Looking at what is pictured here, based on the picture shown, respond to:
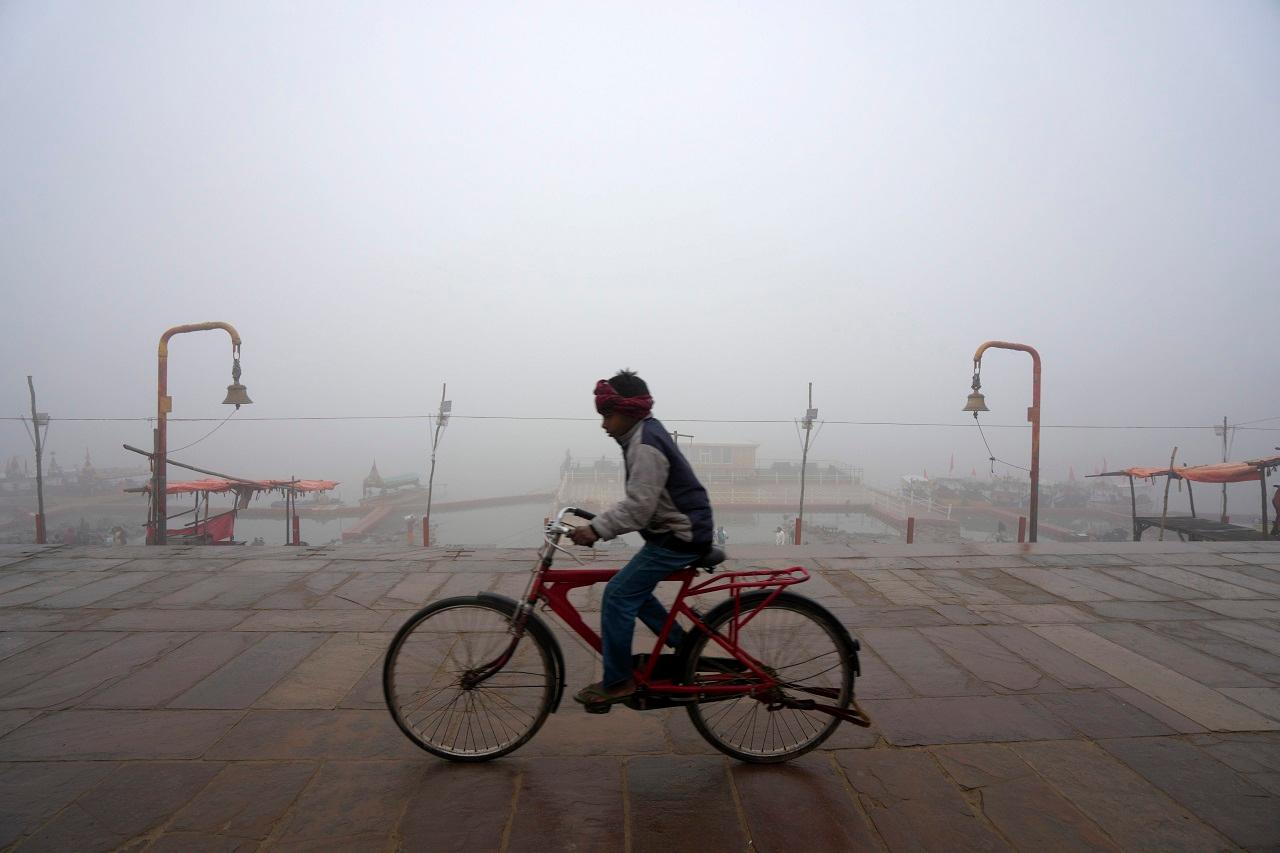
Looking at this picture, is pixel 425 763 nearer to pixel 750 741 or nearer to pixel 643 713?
pixel 643 713

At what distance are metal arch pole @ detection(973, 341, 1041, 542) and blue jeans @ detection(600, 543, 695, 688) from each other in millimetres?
10240

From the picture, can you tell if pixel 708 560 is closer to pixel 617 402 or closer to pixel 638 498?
pixel 638 498

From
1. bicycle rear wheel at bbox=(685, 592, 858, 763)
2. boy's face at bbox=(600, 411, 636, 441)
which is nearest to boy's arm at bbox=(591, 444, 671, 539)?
boy's face at bbox=(600, 411, 636, 441)

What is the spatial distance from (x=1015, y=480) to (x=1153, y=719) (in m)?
17.0

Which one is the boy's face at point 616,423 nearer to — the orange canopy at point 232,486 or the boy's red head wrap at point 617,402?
the boy's red head wrap at point 617,402

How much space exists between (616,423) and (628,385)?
0.16m

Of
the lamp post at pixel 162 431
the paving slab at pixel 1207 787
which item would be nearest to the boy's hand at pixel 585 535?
the paving slab at pixel 1207 787

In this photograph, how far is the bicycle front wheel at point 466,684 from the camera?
8.25 feet

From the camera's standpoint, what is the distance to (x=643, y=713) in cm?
308

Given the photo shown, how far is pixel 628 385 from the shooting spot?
2.53 m

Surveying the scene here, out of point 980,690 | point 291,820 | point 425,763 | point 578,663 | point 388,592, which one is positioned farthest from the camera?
point 388,592

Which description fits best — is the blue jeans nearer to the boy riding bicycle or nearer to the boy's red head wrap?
the boy riding bicycle

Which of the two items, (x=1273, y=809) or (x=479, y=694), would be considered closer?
(x=1273, y=809)

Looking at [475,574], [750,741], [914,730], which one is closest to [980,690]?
[914,730]
